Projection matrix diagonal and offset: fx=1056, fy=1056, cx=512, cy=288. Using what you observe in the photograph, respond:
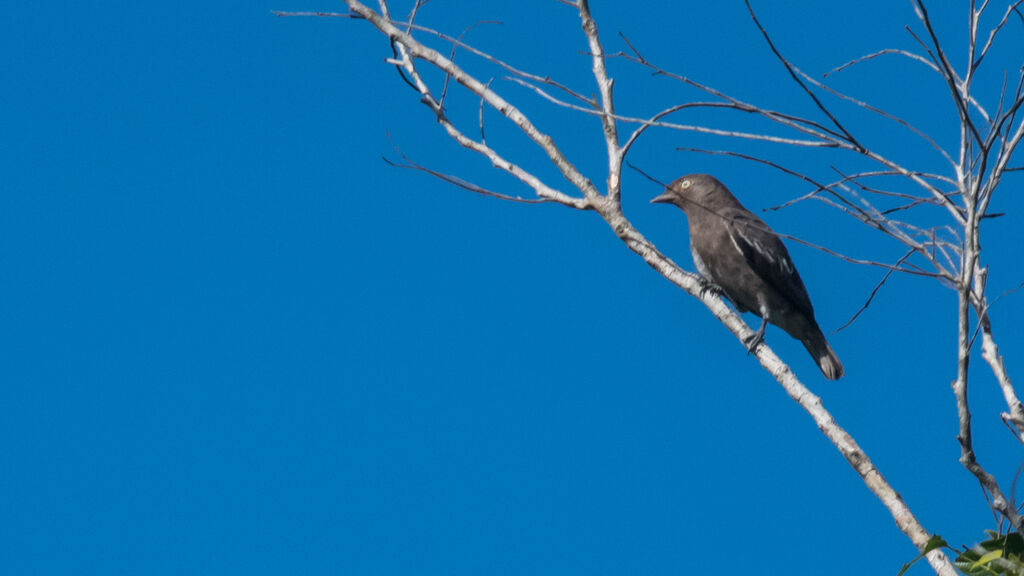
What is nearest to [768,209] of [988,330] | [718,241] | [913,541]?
[988,330]

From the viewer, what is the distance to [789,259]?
29.3 feet

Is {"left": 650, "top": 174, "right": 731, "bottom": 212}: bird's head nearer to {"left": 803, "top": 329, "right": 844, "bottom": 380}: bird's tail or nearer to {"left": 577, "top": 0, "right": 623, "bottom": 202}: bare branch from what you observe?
{"left": 803, "top": 329, "right": 844, "bottom": 380}: bird's tail

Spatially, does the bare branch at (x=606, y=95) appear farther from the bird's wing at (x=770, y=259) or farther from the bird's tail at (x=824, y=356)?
the bird's tail at (x=824, y=356)

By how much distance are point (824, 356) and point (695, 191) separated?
6.00ft

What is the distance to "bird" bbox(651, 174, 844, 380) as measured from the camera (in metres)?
8.41

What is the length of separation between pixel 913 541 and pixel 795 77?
1838 mm

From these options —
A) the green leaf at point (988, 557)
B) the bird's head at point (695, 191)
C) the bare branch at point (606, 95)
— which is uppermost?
the bird's head at point (695, 191)

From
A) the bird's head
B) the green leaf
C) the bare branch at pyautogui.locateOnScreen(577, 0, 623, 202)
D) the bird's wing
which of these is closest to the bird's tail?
the bird's wing

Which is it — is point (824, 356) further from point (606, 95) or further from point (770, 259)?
point (606, 95)

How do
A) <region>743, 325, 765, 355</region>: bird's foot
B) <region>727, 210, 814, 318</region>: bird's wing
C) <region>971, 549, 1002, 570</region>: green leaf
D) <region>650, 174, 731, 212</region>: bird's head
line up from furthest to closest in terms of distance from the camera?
<region>650, 174, 731, 212</region>: bird's head
<region>727, 210, 814, 318</region>: bird's wing
<region>743, 325, 765, 355</region>: bird's foot
<region>971, 549, 1002, 570</region>: green leaf

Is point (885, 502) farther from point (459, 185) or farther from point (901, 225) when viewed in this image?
point (459, 185)

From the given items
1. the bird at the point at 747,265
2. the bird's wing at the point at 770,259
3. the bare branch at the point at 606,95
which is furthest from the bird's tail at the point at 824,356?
the bare branch at the point at 606,95

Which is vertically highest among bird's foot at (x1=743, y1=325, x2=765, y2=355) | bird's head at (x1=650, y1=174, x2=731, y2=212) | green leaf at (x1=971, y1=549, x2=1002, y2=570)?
bird's head at (x1=650, y1=174, x2=731, y2=212)

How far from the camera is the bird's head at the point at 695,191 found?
29.8 feet
